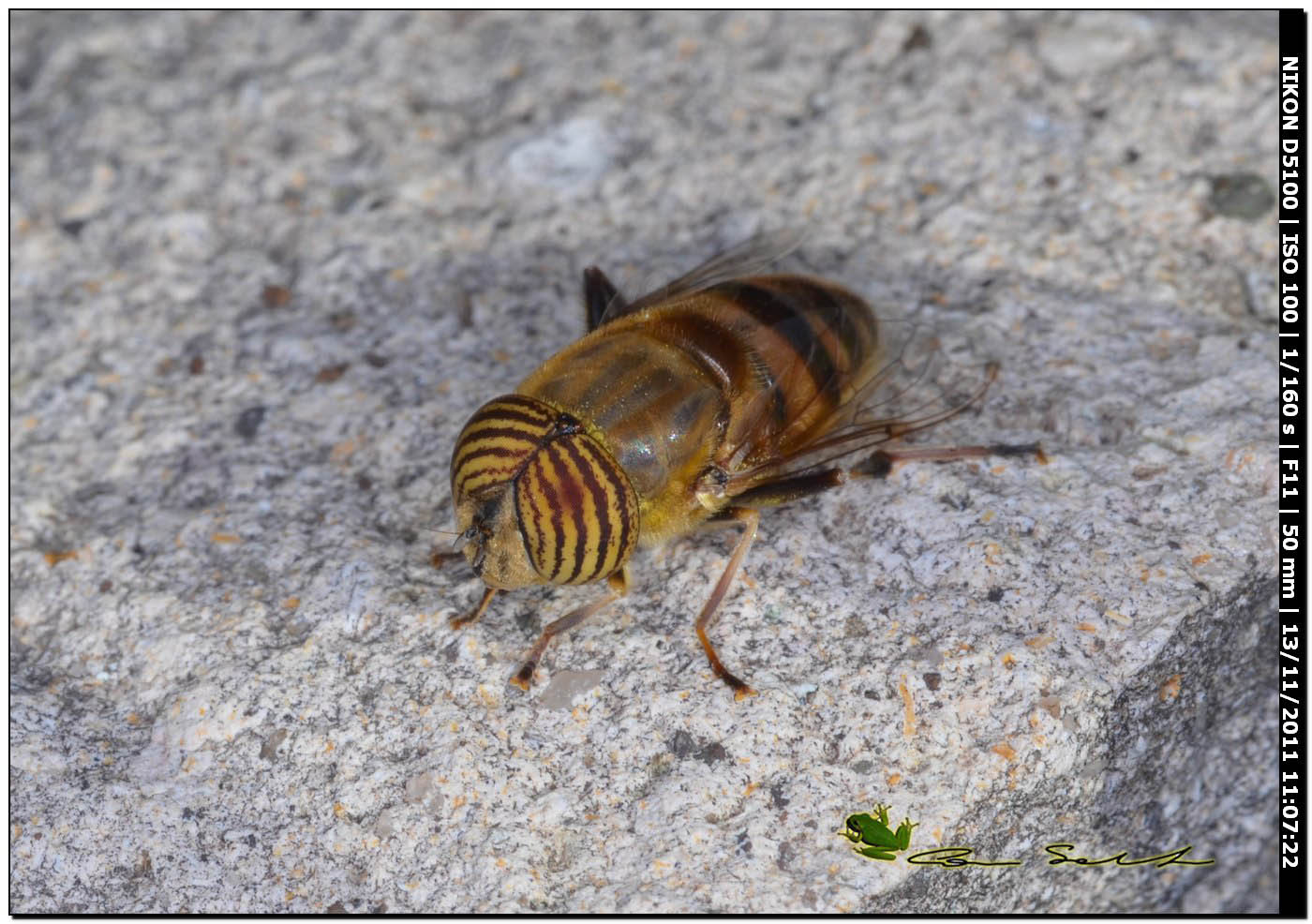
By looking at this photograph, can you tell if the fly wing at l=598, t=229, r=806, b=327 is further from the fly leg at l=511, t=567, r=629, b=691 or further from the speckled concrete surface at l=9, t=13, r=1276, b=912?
the fly leg at l=511, t=567, r=629, b=691

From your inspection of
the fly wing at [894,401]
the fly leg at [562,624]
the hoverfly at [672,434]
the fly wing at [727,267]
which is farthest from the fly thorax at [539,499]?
the fly wing at [727,267]

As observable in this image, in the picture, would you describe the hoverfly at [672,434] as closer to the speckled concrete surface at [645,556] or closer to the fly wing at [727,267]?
the fly wing at [727,267]

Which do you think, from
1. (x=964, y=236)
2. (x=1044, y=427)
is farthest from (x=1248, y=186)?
(x=1044, y=427)

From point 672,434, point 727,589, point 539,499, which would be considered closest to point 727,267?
point 672,434

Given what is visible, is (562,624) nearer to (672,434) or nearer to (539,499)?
(539,499)

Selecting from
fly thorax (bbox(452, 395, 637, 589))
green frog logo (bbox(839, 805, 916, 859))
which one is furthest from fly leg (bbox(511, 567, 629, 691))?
green frog logo (bbox(839, 805, 916, 859))
